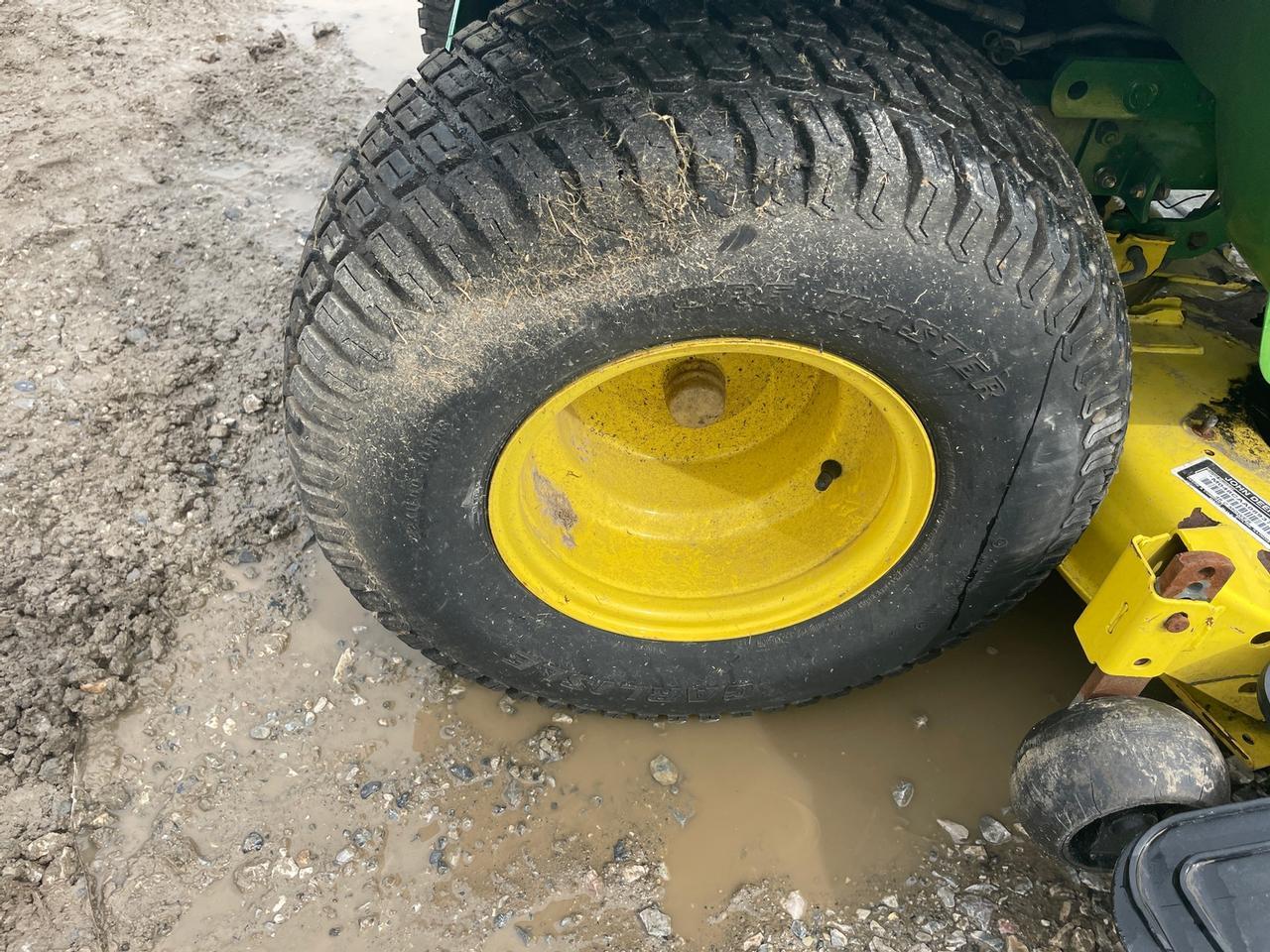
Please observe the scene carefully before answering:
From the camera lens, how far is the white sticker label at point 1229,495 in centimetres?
174

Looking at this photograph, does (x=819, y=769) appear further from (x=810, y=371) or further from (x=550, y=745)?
(x=810, y=371)

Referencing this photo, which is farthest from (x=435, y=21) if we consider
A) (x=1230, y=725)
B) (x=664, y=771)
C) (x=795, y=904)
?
(x=1230, y=725)

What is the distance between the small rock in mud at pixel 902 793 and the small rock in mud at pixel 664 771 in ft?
1.68

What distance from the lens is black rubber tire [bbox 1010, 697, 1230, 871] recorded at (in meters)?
1.55

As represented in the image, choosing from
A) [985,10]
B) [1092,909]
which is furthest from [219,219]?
[1092,909]

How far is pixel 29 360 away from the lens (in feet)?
9.33

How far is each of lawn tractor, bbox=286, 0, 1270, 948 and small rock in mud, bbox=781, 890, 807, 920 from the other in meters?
0.40

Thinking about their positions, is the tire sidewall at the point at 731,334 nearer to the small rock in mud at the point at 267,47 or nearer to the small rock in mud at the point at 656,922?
the small rock in mud at the point at 656,922

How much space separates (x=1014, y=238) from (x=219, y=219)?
3.10 meters

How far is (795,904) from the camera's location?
188 centimetres

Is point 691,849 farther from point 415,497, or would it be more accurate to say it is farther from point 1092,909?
point 415,497

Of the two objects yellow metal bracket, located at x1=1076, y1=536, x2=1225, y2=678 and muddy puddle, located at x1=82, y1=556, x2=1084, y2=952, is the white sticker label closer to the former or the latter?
yellow metal bracket, located at x1=1076, y1=536, x2=1225, y2=678

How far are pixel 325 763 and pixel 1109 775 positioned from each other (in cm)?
168

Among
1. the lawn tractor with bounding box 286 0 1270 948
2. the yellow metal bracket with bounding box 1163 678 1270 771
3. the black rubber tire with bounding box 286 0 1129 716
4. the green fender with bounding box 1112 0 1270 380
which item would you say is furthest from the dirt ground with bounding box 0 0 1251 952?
the green fender with bounding box 1112 0 1270 380
